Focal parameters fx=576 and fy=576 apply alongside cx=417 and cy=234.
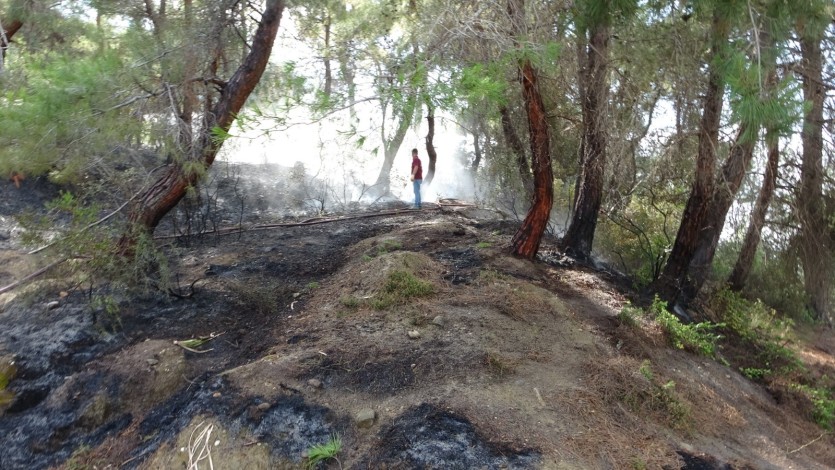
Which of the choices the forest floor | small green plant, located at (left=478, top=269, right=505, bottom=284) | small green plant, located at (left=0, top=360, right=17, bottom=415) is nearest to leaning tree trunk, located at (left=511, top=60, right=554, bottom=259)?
the forest floor

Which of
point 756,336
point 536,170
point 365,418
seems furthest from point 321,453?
point 756,336

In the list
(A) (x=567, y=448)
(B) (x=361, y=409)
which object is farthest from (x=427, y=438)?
(A) (x=567, y=448)

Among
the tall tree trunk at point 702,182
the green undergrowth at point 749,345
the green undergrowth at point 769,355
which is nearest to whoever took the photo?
the tall tree trunk at point 702,182

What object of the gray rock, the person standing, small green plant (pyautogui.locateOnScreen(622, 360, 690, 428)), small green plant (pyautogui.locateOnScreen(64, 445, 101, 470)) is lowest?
small green plant (pyautogui.locateOnScreen(64, 445, 101, 470))

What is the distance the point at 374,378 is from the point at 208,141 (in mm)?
3611

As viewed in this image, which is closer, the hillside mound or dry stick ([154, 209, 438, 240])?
the hillside mound

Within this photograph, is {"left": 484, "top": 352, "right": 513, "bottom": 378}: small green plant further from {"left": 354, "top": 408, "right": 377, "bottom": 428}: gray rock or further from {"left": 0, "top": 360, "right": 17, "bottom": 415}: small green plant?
{"left": 0, "top": 360, "right": 17, "bottom": 415}: small green plant

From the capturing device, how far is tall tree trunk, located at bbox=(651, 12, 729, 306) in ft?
19.9

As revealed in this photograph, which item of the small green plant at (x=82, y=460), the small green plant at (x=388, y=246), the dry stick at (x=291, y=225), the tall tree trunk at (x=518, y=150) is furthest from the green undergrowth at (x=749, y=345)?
the dry stick at (x=291, y=225)

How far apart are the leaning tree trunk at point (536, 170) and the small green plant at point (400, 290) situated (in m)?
2.01

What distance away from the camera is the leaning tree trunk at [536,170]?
719 centimetres

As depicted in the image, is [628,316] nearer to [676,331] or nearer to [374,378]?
[676,331]

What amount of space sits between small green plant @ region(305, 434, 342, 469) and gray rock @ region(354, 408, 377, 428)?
262 millimetres

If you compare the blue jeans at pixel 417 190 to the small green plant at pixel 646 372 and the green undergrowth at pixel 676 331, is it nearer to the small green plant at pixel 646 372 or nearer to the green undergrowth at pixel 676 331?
the green undergrowth at pixel 676 331
